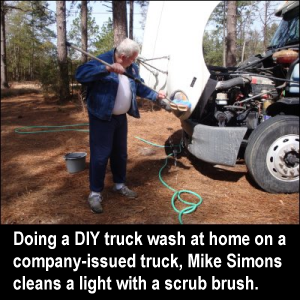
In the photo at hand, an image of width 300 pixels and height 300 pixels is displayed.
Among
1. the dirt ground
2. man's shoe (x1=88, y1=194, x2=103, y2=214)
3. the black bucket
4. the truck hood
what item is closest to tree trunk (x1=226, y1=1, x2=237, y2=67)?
the dirt ground

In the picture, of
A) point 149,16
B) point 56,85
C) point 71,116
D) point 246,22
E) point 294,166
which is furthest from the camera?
point 246,22

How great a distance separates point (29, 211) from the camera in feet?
10.0

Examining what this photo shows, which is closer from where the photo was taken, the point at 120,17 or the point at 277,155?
the point at 277,155

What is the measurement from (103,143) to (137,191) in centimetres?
91

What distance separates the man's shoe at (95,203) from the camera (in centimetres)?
303

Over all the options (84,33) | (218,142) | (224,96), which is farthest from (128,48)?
(84,33)

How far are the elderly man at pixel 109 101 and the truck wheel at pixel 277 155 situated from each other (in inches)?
50.0

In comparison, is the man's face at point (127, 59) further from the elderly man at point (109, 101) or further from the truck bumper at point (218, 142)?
the truck bumper at point (218, 142)

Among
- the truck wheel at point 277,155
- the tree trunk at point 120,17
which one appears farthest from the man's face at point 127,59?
the tree trunk at point 120,17

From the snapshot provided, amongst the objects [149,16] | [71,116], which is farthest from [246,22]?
[149,16]

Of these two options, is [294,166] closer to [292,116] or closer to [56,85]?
[292,116]

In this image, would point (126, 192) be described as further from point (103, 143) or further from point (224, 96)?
point (224, 96)

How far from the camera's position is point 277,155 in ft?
A: 10.5

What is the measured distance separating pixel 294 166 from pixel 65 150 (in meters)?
3.86
